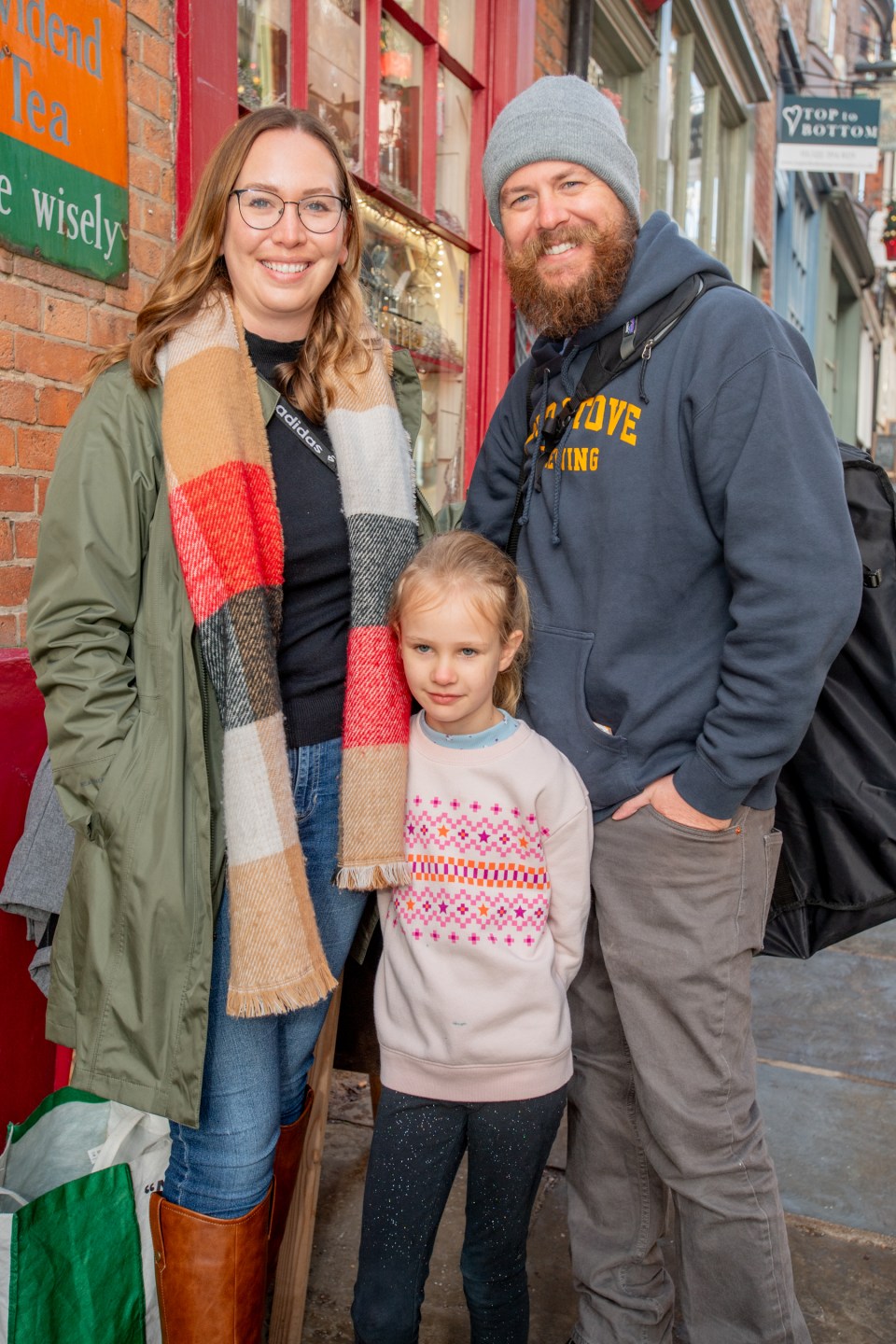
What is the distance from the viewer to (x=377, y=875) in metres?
1.90

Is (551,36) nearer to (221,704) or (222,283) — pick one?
(222,283)

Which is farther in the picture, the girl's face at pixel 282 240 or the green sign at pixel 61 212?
the green sign at pixel 61 212

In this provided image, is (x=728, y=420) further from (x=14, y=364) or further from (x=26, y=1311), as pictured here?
(x=26, y=1311)

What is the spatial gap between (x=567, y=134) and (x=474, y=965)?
1.42m

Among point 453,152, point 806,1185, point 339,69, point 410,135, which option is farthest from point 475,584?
point 453,152

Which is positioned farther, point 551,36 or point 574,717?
point 551,36

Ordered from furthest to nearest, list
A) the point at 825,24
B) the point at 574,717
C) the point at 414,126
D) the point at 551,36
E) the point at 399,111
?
the point at 825,24 < the point at 551,36 < the point at 414,126 < the point at 399,111 < the point at 574,717

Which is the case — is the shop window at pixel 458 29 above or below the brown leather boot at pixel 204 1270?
above

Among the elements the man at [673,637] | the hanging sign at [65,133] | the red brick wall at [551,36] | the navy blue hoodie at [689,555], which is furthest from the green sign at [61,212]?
the red brick wall at [551,36]

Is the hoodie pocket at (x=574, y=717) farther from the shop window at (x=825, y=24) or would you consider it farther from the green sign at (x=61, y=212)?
the shop window at (x=825, y=24)

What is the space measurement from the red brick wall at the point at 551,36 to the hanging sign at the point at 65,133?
9.14 feet

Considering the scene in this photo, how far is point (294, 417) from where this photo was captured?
203 cm

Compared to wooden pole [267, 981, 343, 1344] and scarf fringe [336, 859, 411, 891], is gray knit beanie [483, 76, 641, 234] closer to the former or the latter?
scarf fringe [336, 859, 411, 891]

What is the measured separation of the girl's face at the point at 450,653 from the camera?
1861 mm
